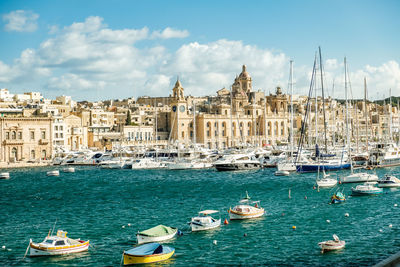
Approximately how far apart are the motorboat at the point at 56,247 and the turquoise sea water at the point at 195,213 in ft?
1.22

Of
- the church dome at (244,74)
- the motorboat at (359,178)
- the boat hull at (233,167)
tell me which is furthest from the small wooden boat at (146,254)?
the church dome at (244,74)

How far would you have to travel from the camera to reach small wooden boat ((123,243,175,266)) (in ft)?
60.2

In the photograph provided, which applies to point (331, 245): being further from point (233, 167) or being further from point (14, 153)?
point (14, 153)

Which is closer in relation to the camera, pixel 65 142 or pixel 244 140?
pixel 65 142

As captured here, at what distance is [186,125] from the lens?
303 ft

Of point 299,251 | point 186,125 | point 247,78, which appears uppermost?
point 247,78

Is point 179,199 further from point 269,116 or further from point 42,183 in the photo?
point 269,116

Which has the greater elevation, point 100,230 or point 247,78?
point 247,78

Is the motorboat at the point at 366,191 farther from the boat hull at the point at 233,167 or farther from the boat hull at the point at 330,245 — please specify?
the boat hull at the point at 233,167

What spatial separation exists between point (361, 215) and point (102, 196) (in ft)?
61.3

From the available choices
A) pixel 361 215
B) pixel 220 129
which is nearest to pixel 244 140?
pixel 220 129

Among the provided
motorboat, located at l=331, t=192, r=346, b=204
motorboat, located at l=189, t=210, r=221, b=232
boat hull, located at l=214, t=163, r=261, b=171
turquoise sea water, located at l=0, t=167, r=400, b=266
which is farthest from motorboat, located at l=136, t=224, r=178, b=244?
boat hull, located at l=214, t=163, r=261, b=171

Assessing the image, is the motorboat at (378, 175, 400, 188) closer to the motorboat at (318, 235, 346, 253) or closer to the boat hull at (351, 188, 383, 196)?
the boat hull at (351, 188, 383, 196)

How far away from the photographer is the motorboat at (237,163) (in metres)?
53.8
